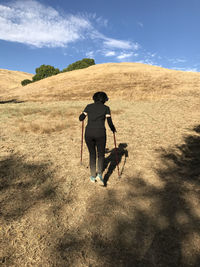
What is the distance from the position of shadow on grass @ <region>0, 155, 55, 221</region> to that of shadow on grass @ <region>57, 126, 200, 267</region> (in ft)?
4.69

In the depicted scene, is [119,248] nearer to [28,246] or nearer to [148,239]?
[148,239]

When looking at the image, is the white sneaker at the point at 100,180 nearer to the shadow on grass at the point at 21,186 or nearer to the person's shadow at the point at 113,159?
the person's shadow at the point at 113,159

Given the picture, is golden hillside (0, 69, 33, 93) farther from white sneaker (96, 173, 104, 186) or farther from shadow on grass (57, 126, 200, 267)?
shadow on grass (57, 126, 200, 267)

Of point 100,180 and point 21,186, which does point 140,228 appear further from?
point 21,186

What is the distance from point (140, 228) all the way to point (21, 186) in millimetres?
3612

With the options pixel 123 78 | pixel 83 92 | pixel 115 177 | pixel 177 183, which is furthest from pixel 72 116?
pixel 123 78

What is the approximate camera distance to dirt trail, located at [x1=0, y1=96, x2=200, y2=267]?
332 cm

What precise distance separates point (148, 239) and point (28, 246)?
7.81 feet

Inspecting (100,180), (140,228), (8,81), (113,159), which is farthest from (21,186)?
(8,81)

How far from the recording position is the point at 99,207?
4.57 m

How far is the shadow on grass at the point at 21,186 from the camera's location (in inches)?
175

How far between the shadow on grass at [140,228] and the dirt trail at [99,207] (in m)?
0.02

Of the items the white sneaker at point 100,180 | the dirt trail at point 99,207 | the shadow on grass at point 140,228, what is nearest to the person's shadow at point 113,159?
the dirt trail at point 99,207

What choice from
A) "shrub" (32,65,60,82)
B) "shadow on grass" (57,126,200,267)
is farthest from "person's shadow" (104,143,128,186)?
"shrub" (32,65,60,82)
